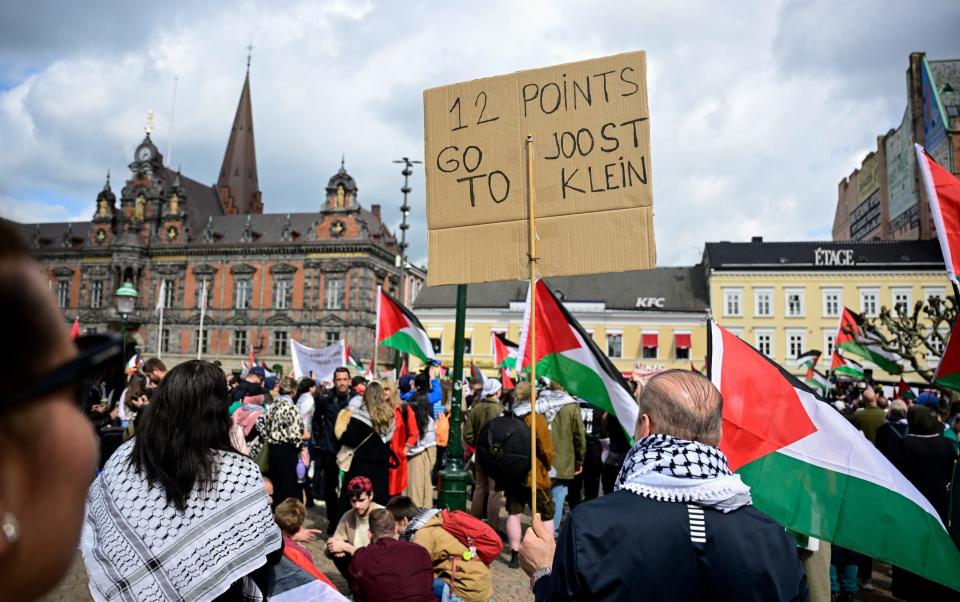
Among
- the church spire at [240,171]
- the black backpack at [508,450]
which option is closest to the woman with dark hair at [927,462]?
the black backpack at [508,450]

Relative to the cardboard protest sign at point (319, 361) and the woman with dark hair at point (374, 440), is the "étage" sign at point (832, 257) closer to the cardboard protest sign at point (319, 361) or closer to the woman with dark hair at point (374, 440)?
the cardboard protest sign at point (319, 361)

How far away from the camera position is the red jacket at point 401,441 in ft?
25.0

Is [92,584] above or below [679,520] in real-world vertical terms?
below

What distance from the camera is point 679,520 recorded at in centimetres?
195

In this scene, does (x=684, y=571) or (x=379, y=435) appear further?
(x=379, y=435)

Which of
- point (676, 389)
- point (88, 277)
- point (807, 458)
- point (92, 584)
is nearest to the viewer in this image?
point (676, 389)

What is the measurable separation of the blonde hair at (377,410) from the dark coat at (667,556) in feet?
17.2

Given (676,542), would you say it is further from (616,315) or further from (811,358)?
(616,315)

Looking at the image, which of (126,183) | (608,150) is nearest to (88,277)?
(126,183)

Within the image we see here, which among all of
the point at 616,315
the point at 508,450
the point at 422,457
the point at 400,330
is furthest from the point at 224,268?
the point at 508,450

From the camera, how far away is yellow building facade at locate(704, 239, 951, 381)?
44688 mm

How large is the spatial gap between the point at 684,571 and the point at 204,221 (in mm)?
62851

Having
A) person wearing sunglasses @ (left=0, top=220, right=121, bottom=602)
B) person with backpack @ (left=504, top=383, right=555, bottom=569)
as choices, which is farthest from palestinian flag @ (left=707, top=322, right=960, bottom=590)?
person wearing sunglasses @ (left=0, top=220, right=121, bottom=602)

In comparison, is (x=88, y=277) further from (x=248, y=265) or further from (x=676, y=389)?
(x=676, y=389)
